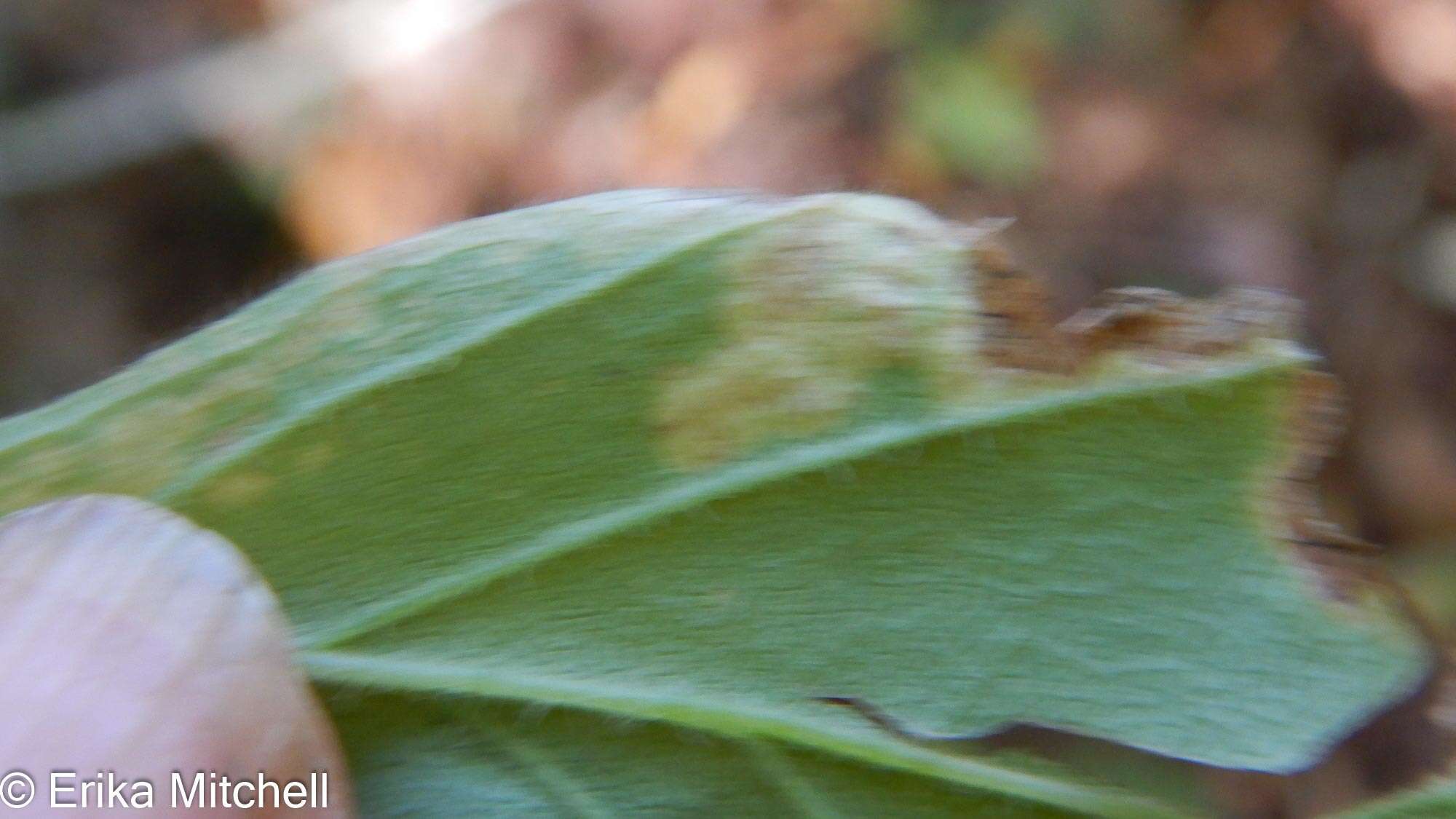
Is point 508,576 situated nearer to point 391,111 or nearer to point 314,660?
point 314,660

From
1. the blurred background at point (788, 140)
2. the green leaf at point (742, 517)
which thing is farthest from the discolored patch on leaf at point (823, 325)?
the blurred background at point (788, 140)

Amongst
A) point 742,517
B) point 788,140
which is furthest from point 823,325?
point 788,140

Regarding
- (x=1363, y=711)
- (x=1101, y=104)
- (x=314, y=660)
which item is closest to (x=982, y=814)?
(x=1363, y=711)

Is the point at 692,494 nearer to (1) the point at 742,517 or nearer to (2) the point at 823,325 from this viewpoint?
(1) the point at 742,517

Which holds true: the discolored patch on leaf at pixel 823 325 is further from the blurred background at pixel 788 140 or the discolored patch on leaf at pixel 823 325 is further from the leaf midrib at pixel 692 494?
the blurred background at pixel 788 140

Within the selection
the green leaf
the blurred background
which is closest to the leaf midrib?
the green leaf

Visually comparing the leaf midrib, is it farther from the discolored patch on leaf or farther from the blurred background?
the blurred background
